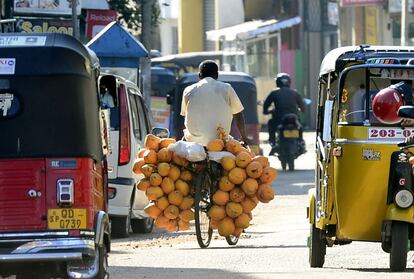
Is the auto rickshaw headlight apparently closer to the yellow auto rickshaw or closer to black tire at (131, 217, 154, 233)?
the yellow auto rickshaw

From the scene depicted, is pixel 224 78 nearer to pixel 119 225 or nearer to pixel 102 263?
pixel 119 225

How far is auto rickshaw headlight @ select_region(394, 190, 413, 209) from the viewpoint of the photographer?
12336 millimetres

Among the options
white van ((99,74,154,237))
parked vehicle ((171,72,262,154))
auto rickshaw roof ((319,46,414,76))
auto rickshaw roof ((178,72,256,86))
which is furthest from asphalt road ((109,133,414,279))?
auto rickshaw roof ((178,72,256,86))

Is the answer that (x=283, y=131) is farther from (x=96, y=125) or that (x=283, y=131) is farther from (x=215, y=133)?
(x=96, y=125)

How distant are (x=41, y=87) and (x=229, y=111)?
16.8 ft

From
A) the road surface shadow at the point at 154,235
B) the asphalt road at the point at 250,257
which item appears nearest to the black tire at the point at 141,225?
the road surface shadow at the point at 154,235

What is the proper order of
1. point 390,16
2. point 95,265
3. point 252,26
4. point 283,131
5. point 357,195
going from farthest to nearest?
point 252,26 < point 390,16 < point 283,131 < point 357,195 < point 95,265

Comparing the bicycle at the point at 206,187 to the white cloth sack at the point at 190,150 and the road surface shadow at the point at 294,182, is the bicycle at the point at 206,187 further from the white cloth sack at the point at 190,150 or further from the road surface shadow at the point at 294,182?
the road surface shadow at the point at 294,182

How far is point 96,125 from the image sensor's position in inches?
450

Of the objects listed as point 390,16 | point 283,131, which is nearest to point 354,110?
point 283,131

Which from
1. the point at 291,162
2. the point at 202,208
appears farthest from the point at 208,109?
the point at 291,162

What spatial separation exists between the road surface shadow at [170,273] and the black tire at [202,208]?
1790mm

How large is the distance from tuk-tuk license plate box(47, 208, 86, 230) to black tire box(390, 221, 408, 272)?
2.91 metres

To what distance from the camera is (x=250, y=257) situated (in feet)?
46.9
